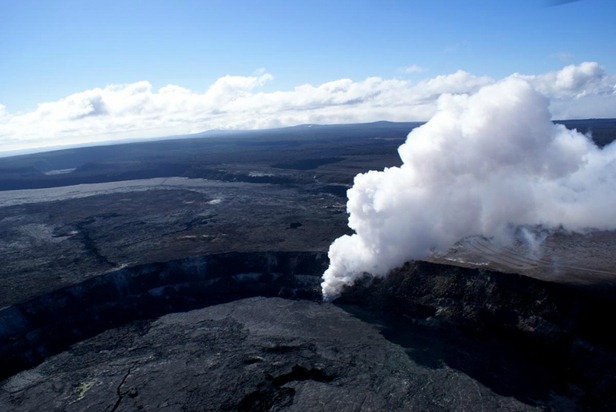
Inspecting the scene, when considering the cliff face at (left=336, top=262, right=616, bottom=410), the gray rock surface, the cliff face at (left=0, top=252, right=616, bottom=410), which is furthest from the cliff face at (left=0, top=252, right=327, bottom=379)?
the cliff face at (left=336, top=262, right=616, bottom=410)

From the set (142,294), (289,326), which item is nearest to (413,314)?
(289,326)

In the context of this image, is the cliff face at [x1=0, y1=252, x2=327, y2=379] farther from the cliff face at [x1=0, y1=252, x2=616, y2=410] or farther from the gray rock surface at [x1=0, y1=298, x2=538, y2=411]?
the gray rock surface at [x1=0, y1=298, x2=538, y2=411]

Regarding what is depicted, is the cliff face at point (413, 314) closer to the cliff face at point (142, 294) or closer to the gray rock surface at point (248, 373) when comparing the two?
the cliff face at point (142, 294)

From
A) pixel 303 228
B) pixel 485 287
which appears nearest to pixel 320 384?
pixel 485 287

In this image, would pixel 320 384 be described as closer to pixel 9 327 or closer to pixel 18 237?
pixel 9 327

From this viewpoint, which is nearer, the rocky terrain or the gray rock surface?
the gray rock surface
